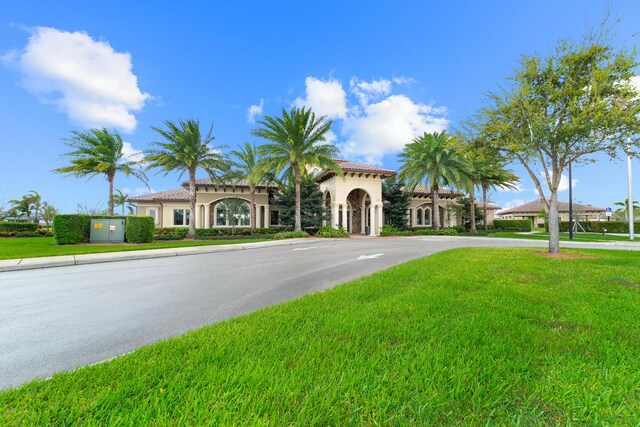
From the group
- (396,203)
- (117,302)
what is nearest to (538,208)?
(396,203)

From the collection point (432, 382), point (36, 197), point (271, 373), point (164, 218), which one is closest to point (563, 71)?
point (432, 382)

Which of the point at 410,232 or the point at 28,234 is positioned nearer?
the point at 28,234

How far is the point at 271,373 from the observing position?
8.09ft

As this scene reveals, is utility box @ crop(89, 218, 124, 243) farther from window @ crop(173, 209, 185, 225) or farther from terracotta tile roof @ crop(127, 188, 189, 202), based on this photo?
window @ crop(173, 209, 185, 225)

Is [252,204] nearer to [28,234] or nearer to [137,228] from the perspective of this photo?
[137,228]

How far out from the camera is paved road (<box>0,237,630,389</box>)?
3.40m

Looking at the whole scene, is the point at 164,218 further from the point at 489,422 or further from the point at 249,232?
the point at 489,422

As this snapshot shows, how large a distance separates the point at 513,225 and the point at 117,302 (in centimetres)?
4873

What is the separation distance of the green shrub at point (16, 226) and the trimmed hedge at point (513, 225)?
2207 inches

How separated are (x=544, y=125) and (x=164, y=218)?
110ft

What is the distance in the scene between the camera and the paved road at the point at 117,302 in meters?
3.40

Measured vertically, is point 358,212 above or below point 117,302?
above

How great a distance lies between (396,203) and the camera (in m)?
32.2

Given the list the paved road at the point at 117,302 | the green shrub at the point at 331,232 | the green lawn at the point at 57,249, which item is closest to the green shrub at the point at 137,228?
the green lawn at the point at 57,249
